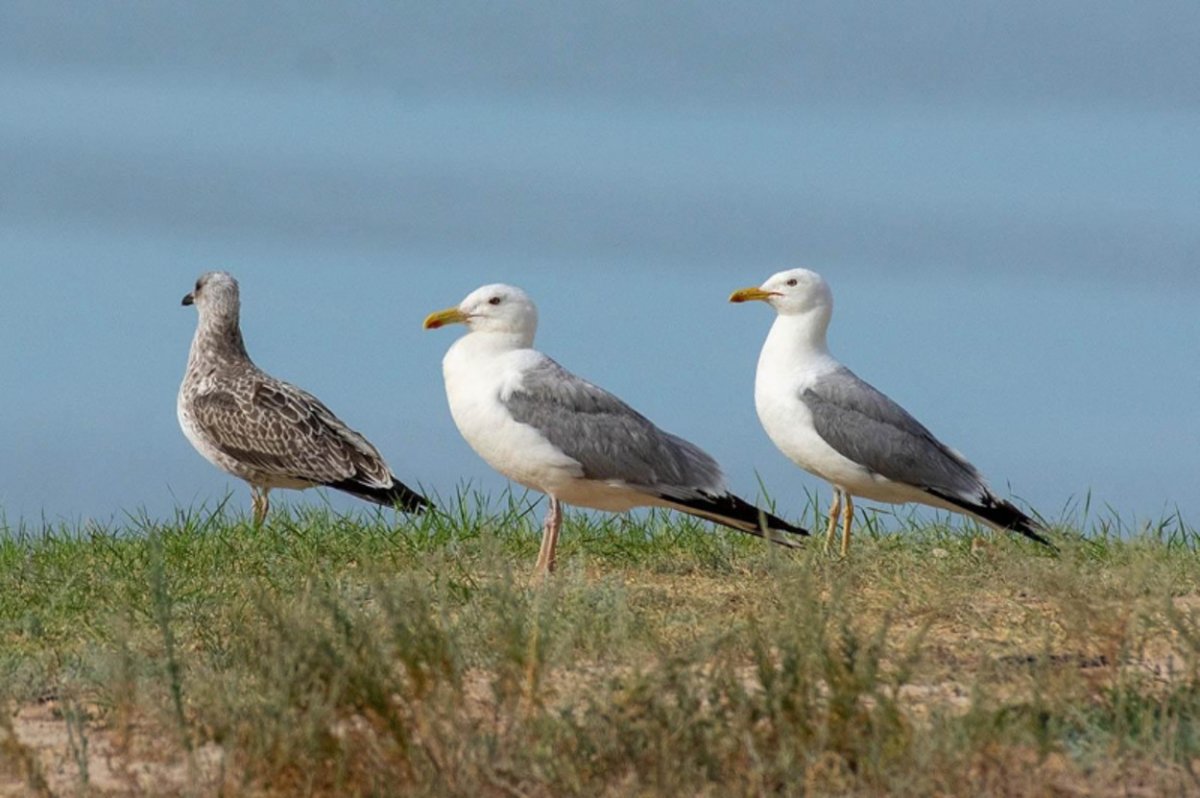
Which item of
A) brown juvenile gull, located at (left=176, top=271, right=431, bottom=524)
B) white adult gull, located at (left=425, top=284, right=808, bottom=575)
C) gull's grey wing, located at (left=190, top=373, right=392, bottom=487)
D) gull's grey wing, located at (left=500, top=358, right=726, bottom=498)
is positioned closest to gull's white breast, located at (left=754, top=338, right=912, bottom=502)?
white adult gull, located at (left=425, top=284, right=808, bottom=575)

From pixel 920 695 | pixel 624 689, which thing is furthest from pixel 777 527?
pixel 624 689

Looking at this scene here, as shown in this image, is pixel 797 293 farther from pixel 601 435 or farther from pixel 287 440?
pixel 287 440

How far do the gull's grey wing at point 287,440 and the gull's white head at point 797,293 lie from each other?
3.20 metres

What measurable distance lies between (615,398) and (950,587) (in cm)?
237

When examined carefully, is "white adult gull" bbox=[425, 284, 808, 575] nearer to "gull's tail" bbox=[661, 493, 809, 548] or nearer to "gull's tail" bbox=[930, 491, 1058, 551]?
"gull's tail" bbox=[661, 493, 809, 548]

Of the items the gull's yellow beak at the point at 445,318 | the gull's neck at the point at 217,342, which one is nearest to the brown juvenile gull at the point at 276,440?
the gull's neck at the point at 217,342

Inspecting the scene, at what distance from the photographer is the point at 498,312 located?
1038cm

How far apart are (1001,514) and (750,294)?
215 cm

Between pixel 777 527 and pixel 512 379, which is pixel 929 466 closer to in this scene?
pixel 777 527

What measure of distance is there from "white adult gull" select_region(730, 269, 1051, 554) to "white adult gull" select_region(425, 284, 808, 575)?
2.38 feet

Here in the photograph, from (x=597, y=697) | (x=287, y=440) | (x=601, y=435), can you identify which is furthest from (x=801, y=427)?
(x=597, y=697)

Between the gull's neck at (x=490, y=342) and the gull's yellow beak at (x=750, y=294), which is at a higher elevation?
the gull's yellow beak at (x=750, y=294)

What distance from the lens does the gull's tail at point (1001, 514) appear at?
34.9 ft

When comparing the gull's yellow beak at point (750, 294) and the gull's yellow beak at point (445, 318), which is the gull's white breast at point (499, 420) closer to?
the gull's yellow beak at point (445, 318)
